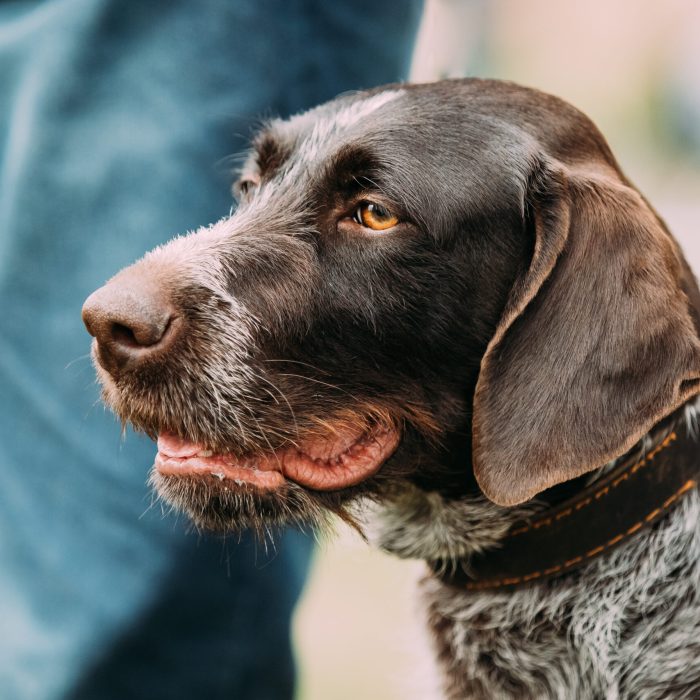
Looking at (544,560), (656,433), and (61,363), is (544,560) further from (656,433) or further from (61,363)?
(61,363)

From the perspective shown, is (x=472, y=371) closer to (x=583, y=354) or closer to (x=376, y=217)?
(x=583, y=354)

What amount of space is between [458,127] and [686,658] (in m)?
1.37

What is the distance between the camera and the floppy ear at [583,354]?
7.30 ft

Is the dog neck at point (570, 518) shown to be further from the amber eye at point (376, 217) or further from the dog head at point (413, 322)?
the amber eye at point (376, 217)

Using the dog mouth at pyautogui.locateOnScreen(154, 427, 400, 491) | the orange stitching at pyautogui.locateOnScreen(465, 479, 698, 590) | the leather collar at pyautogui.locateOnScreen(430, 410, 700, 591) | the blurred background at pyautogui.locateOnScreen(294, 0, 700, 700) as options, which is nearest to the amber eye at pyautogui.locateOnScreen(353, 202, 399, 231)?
the dog mouth at pyautogui.locateOnScreen(154, 427, 400, 491)

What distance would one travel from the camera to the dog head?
2258 mm

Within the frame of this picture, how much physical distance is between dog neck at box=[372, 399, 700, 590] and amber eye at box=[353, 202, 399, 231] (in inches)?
30.0

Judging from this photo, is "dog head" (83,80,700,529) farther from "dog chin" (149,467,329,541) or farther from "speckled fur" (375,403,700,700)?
"speckled fur" (375,403,700,700)

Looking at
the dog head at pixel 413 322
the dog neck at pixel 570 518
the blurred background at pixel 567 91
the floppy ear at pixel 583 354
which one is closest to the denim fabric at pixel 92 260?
the dog head at pixel 413 322

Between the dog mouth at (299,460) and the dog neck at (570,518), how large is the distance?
0.27m

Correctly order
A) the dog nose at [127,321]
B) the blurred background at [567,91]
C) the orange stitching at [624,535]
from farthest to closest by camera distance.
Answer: the blurred background at [567,91], the orange stitching at [624,535], the dog nose at [127,321]

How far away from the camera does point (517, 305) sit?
2328 mm

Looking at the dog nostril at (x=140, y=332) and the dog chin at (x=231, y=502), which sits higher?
the dog nostril at (x=140, y=332)

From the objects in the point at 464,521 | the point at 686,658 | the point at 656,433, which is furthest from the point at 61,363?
the point at 686,658
